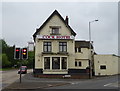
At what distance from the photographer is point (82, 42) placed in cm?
4416

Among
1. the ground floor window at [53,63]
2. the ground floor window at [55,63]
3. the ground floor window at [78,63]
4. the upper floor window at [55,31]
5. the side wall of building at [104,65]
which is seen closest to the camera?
the ground floor window at [53,63]

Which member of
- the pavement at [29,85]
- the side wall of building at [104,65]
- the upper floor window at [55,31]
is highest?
the upper floor window at [55,31]

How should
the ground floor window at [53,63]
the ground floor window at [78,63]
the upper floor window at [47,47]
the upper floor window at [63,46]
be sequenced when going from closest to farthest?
the ground floor window at [53,63]
the upper floor window at [47,47]
the upper floor window at [63,46]
the ground floor window at [78,63]

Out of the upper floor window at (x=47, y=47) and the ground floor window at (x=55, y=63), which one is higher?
the upper floor window at (x=47, y=47)

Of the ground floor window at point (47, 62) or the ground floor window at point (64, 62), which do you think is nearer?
the ground floor window at point (47, 62)

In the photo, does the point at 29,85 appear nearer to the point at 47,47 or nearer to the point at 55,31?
the point at 47,47

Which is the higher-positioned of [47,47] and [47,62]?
[47,47]

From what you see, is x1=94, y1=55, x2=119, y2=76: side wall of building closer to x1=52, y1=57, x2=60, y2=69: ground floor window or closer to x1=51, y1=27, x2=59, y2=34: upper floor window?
x1=52, y1=57, x2=60, y2=69: ground floor window

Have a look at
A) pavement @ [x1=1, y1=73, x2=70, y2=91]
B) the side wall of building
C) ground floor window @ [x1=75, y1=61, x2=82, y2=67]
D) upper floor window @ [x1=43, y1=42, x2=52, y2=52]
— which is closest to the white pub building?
upper floor window @ [x1=43, y1=42, x2=52, y2=52]

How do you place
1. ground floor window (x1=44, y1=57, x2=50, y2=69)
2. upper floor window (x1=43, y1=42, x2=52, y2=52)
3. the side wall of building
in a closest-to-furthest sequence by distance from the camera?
ground floor window (x1=44, y1=57, x2=50, y2=69) < upper floor window (x1=43, y1=42, x2=52, y2=52) < the side wall of building

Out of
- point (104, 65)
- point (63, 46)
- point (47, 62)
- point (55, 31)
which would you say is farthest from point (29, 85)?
point (104, 65)

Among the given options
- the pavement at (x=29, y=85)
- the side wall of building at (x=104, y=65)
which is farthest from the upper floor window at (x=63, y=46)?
the pavement at (x=29, y=85)

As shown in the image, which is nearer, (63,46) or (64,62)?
(64,62)

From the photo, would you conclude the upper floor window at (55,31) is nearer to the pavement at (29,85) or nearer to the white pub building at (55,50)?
the white pub building at (55,50)
